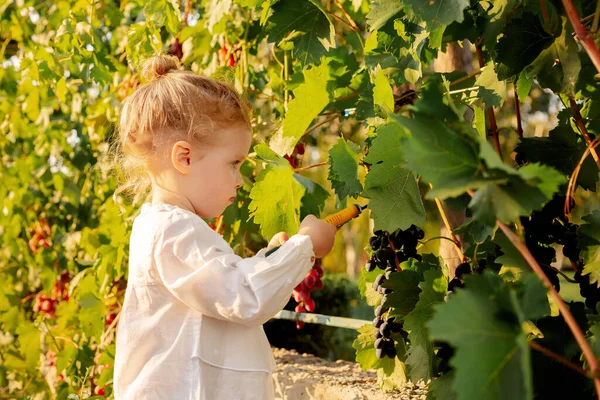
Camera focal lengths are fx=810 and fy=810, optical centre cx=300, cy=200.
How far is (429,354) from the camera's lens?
1.68 metres

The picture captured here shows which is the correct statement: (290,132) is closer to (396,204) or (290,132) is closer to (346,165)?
(346,165)

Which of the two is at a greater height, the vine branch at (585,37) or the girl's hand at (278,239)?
the vine branch at (585,37)

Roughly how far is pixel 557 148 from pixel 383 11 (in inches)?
18.8

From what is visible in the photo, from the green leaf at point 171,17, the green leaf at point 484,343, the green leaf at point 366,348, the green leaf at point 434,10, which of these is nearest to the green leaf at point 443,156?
the green leaf at point 484,343

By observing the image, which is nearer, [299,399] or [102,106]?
[299,399]

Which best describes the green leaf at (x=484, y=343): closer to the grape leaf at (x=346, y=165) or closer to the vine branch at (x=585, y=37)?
the vine branch at (x=585, y=37)

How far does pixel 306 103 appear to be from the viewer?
2119 millimetres

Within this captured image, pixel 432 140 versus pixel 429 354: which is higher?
pixel 432 140

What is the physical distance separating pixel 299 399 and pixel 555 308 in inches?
38.7

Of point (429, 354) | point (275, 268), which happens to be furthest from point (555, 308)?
point (275, 268)

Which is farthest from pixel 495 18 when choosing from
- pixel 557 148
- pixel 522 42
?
pixel 557 148

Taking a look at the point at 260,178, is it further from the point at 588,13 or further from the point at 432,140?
the point at 432,140

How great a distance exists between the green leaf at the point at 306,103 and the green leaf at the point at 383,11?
512 millimetres

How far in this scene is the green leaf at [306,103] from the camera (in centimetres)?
211
